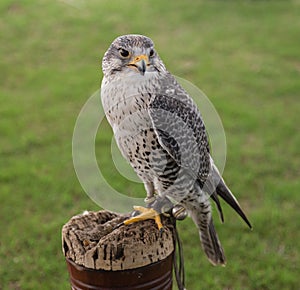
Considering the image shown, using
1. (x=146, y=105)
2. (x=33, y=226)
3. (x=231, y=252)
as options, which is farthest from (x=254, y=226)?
(x=146, y=105)

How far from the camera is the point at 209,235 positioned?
118 inches

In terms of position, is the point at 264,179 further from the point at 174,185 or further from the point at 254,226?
the point at 174,185

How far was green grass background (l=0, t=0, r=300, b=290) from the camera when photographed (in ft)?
14.1

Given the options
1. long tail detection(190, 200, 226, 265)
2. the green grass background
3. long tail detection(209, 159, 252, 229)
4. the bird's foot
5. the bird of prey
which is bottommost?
the green grass background

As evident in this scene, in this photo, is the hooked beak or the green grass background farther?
the green grass background

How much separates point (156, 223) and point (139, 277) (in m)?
0.30

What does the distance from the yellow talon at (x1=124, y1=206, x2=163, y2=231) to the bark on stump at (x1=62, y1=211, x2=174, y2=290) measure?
1.0 inches

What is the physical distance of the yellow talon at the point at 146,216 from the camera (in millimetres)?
2361

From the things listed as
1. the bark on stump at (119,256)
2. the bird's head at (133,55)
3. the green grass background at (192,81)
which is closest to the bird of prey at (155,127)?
the bird's head at (133,55)

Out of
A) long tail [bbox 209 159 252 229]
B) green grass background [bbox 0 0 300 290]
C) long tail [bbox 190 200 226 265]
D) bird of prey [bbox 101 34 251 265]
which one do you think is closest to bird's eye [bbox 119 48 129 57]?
bird of prey [bbox 101 34 251 265]

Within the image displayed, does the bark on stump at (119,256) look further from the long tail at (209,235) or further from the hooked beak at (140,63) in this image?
the hooked beak at (140,63)

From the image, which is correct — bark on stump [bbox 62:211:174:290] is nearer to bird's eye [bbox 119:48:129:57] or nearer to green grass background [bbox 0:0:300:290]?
bird's eye [bbox 119:48:129:57]

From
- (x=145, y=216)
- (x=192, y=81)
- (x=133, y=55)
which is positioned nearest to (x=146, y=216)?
(x=145, y=216)

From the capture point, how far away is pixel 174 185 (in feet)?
8.55
